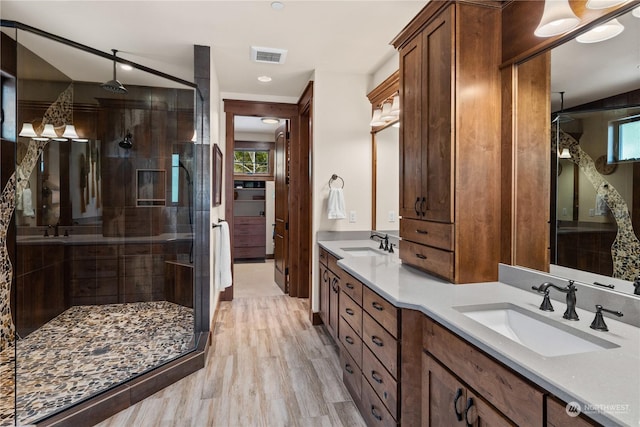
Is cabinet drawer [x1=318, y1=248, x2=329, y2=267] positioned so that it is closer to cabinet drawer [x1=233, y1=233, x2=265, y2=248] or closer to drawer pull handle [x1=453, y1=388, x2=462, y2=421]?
drawer pull handle [x1=453, y1=388, x2=462, y2=421]

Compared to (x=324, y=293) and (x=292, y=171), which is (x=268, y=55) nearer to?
(x=292, y=171)

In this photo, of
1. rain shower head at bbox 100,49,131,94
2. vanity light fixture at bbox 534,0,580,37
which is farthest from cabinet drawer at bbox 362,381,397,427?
rain shower head at bbox 100,49,131,94

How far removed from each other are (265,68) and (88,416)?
3152 mm

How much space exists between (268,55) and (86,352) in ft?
9.73

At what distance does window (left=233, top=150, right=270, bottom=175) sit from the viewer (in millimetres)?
7203

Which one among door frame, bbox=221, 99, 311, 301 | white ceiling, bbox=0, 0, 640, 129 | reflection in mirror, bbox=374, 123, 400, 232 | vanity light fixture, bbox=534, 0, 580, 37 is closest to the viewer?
vanity light fixture, bbox=534, 0, 580, 37

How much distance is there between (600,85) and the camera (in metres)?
1.40

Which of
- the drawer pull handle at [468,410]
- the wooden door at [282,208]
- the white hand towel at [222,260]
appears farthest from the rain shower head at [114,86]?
the drawer pull handle at [468,410]

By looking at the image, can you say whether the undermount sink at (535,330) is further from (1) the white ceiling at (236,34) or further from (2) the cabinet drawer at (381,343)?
(1) the white ceiling at (236,34)

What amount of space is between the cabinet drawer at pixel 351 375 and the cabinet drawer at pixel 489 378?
0.88 metres

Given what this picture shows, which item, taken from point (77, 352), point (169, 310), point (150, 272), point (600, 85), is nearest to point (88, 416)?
point (77, 352)

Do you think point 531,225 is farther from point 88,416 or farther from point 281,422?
point 88,416

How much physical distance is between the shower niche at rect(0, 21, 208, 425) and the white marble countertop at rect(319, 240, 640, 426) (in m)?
1.97

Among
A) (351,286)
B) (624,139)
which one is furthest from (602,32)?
(351,286)
